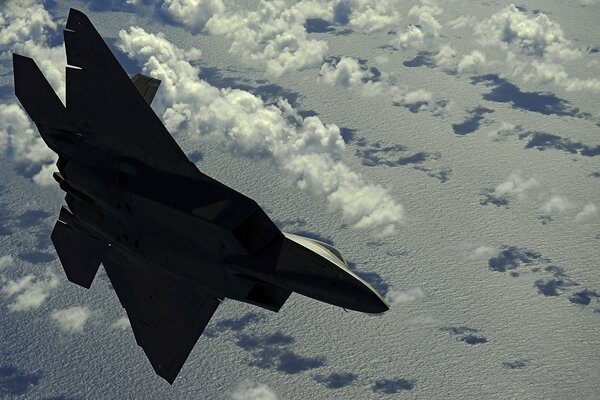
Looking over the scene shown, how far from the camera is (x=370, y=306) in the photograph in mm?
26891

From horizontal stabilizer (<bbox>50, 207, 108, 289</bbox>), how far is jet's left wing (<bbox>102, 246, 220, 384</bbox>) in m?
0.56

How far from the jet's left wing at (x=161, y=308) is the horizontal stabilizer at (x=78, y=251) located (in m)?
0.56

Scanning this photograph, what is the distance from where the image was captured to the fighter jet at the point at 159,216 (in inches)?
1127

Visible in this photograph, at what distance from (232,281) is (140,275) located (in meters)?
7.38


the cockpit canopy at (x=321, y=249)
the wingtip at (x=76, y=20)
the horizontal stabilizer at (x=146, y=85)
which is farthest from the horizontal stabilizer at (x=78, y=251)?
the cockpit canopy at (x=321, y=249)

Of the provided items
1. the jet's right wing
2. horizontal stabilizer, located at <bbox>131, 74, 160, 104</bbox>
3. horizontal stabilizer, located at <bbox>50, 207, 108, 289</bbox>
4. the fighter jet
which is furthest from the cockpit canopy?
horizontal stabilizer, located at <bbox>131, 74, 160, 104</bbox>

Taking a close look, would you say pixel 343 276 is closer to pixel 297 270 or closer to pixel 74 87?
pixel 297 270

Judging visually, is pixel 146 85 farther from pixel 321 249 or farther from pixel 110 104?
pixel 321 249

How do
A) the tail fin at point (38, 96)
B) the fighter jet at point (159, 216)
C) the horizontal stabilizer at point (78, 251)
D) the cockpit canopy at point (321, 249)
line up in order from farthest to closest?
the horizontal stabilizer at point (78, 251), the tail fin at point (38, 96), the fighter jet at point (159, 216), the cockpit canopy at point (321, 249)

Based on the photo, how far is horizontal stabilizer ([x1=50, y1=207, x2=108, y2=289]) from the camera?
122 feet

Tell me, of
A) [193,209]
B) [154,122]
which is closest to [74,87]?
[154,122]

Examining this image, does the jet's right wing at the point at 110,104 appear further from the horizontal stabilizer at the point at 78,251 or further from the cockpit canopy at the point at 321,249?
the horizontal stabilizer at the point at 78,251

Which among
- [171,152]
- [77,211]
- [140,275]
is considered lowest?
[140,275]

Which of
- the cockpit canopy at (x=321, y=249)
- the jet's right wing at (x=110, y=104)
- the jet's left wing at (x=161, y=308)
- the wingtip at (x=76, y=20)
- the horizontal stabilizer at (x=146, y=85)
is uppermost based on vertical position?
the wingtip at (x=76, y=20)
